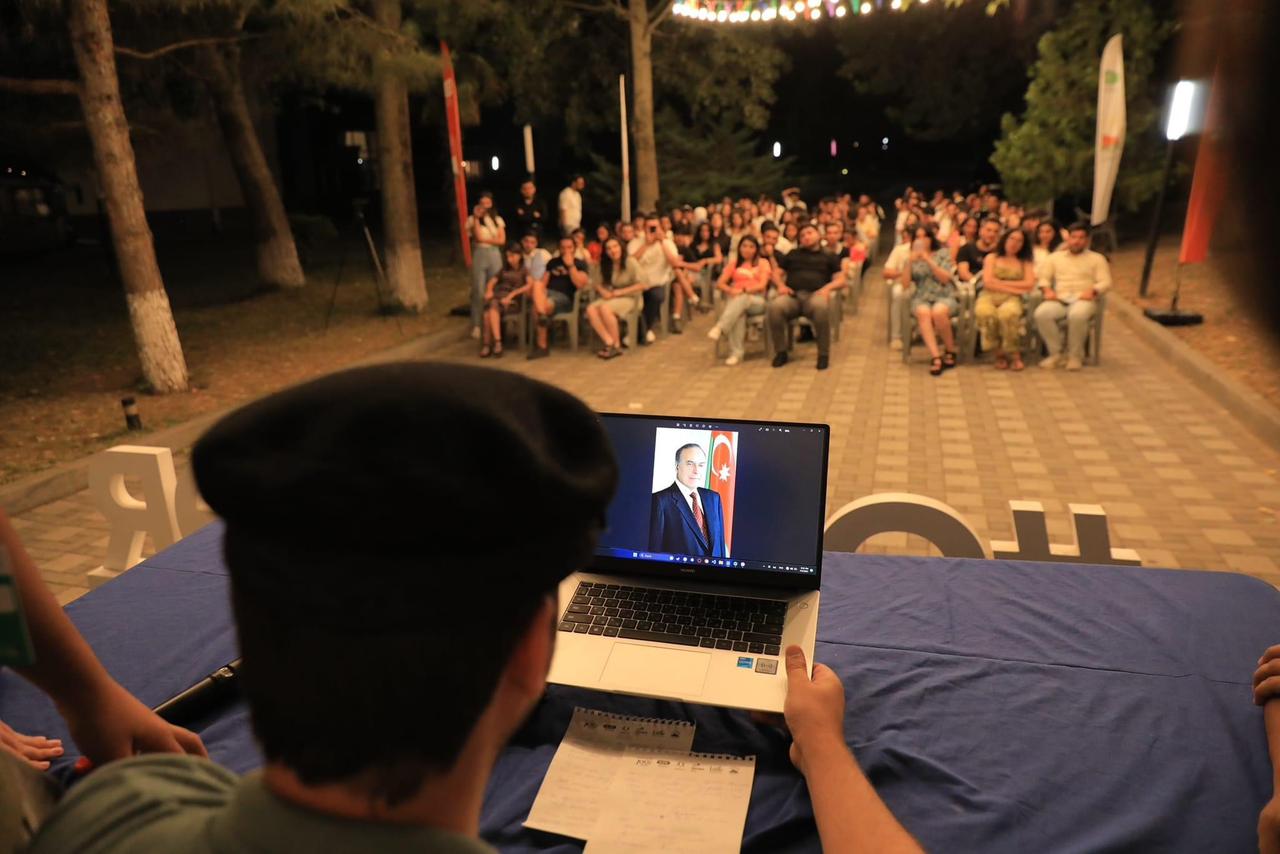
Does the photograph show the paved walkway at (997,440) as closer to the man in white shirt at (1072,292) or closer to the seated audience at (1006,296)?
the seated audience at (1006,296)

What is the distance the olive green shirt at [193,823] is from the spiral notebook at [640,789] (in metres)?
0.77

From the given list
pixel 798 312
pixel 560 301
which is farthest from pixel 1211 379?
pixel 560 301

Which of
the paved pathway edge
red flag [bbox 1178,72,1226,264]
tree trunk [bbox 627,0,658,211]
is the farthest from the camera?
tree trunk [bbox 627,0,658,211]

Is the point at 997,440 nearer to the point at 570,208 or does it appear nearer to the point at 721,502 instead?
the point at 721,502

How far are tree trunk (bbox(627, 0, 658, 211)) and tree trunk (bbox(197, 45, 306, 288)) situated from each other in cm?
647

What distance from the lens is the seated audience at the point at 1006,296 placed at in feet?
27.7

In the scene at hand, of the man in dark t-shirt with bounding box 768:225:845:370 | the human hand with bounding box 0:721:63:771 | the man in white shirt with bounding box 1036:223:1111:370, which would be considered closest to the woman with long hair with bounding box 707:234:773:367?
the man in dark t-shirt with bounding box 768:225:845:370

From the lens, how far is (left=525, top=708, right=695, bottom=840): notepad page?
158cm

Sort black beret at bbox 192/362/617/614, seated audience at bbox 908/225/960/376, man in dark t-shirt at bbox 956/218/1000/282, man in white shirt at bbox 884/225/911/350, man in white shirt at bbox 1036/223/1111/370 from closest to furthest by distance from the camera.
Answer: black beret at bbox 192/362/617/614
man in white shirt at bbox 1036/223/1111/370
seated audience at bbox 908/225/960/376
man in dark t-shirt at bbox 956/218/1000/282
man in white shirt at bbox 884/225/911/350

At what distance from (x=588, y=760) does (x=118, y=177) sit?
7271 mm

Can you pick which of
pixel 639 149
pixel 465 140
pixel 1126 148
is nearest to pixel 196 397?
pixel 639 149

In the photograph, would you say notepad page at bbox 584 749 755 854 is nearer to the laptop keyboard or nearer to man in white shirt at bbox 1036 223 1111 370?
the laptop keyboard

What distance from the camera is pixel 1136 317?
32.8ft

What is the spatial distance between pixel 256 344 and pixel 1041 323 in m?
8.12
